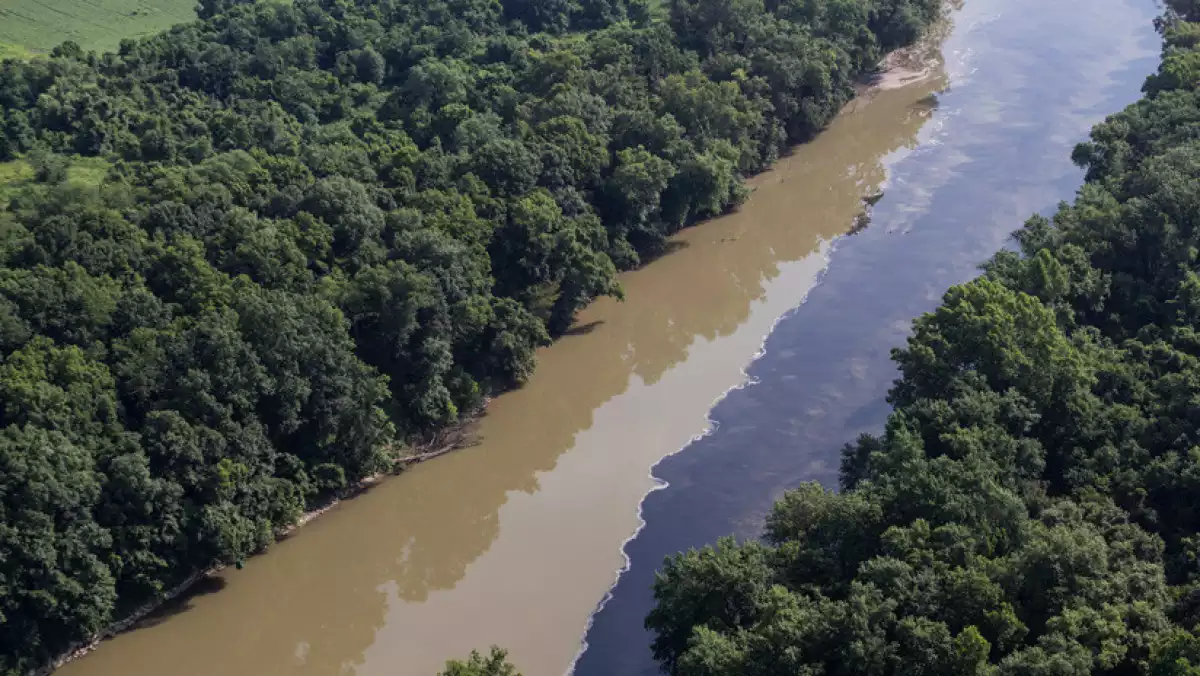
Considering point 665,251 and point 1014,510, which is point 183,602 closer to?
point 1014,510

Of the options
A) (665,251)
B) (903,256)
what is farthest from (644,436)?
(903,256)

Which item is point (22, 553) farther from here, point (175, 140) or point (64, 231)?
point (175, 140)

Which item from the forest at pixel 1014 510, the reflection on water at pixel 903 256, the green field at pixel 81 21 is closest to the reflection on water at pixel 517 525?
the reflection on water at pixel 903 256

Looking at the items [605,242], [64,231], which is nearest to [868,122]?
[605,242]

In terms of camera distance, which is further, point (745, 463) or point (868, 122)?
point (868, 122)

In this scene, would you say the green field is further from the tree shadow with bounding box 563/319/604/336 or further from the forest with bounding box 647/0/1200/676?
the forest with bounding box 647/0/1200/676

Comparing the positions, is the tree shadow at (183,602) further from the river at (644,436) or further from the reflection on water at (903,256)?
the reflection on water at (903,256)
